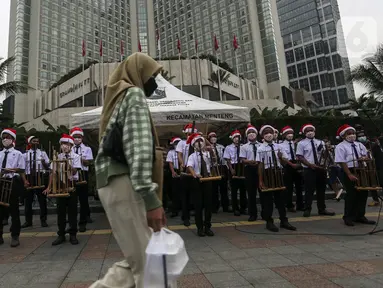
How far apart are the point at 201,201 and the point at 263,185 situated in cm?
124

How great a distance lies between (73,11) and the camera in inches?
2857

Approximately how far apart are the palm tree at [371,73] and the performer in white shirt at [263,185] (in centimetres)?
1760

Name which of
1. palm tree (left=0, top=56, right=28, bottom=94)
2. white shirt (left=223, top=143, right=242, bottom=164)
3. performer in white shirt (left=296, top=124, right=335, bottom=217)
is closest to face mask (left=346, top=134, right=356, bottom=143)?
performer in white shirt (left=296, top=124, right=335, bottom=217)

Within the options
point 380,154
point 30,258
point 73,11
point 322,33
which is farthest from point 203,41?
point 30,258

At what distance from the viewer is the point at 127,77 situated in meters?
2.16

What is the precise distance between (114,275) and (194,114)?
5.90 meters

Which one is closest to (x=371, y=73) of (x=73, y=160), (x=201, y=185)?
(x=201, y=185)

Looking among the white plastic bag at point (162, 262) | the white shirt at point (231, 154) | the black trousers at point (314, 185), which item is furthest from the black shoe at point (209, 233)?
the white plastic bag at point (162, 262)

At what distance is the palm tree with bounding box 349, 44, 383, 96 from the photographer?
19625 mm

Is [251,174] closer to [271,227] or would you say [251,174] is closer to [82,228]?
[271,227]

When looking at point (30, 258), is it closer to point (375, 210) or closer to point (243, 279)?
point (243, 279)

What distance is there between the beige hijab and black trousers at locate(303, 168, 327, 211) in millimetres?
5764

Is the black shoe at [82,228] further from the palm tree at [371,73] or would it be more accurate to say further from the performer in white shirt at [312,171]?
the palm tree at [371,73]

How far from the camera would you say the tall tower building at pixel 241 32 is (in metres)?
60.1
